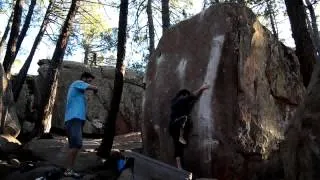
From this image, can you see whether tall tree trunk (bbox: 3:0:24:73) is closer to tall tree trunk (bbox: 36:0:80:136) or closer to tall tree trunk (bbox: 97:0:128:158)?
tall tree trunk (bbox: 36:0:80:136)

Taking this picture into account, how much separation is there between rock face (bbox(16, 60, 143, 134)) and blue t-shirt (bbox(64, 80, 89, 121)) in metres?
11.5

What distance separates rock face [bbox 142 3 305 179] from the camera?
9.45 m

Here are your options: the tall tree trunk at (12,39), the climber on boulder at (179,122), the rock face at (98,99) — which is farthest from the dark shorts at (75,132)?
the rock face at (98,99)

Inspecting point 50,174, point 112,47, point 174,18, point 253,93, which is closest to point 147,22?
point 174,18

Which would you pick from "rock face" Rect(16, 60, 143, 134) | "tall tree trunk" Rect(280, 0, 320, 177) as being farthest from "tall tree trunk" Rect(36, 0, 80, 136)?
"tall tree trunk" Rect(280, 0, 320, 177)

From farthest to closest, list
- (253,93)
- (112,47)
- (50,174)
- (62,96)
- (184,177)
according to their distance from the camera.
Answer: (62,96) < (112,47) < (253,93) < (50,174) < (184,177)

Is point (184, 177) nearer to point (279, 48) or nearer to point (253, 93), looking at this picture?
point (253, 93)

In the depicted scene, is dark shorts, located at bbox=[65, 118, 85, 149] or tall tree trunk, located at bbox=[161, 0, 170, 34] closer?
dark shorts, located at bbox=[65, 118, 85, 149]

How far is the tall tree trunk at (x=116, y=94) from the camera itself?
11914 mm

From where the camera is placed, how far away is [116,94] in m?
12.1

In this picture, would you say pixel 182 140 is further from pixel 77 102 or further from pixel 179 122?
pixel 77 102

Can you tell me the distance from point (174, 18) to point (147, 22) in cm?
127

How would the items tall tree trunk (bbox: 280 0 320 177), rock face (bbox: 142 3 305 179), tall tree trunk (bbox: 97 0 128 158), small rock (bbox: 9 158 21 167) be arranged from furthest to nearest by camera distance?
tall tree trunk (bbox: 97 0 128 158)
small rock (bbox: 9 158 21 167)
rock face (bbox: 142 3 305 179)
tall tree trunk (bbox: 280 0 320 177)

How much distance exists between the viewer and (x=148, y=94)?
38.0 ft
